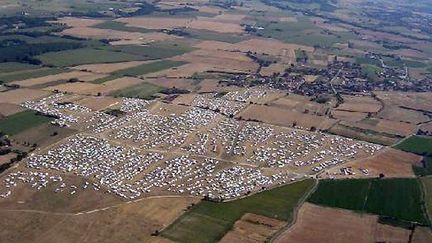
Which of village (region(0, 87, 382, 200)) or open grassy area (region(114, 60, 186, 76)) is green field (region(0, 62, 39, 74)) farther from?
village (region(0, 87, 382, 200))

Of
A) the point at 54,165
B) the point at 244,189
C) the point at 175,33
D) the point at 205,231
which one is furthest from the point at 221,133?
the point at 175,33

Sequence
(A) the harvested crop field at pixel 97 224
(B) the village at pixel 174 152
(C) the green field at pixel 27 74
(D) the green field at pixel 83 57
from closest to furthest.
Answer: (A) the harvested crop field at pixel 97 224 → (B) the village at pixel 174 152 → (C) the green field at pixel 27 74 → (D) the green field at pixel 83 57

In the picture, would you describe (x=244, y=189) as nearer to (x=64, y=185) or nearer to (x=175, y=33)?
(x=64, y=185)

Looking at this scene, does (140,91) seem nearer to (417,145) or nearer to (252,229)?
(417,145)

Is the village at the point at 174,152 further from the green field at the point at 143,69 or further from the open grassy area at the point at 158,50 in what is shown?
the open grassy area at the point at 158,50

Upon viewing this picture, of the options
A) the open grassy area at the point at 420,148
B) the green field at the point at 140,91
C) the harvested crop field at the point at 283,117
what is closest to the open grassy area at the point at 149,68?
the green field at the point at 140,91

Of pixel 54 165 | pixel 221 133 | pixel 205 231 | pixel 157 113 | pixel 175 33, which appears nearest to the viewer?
pixel 205 231
